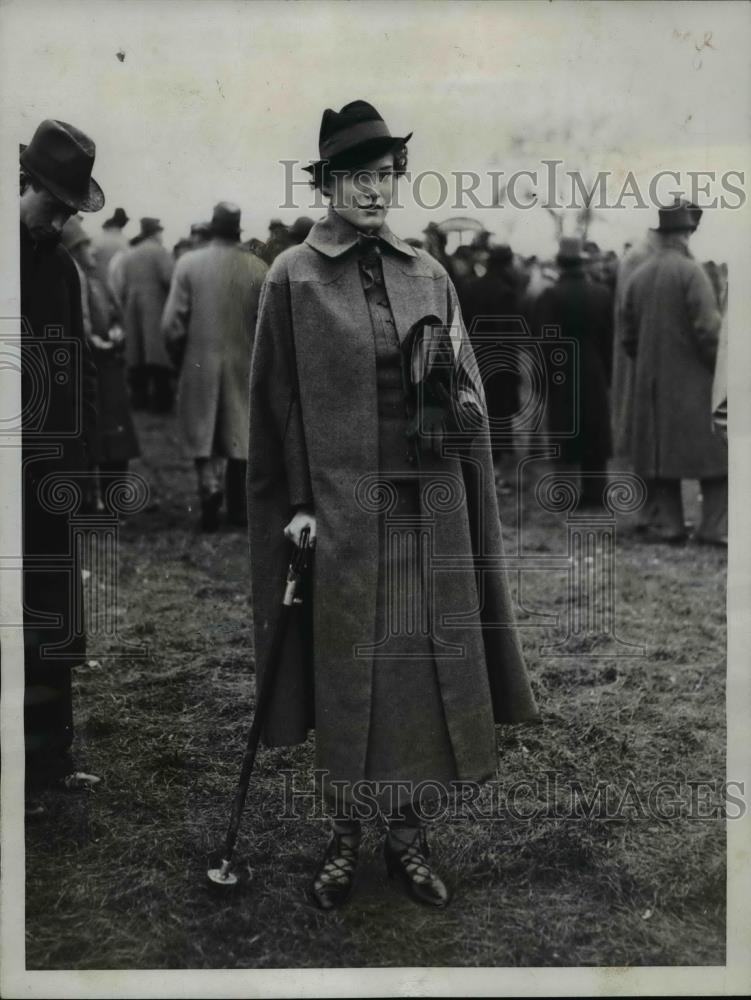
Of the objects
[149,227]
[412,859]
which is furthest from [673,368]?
[412,859]

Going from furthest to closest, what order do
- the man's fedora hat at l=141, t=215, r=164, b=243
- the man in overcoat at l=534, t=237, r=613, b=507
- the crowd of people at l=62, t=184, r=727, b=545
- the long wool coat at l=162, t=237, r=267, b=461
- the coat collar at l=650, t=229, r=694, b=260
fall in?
the man in overcoat at l=534, t=237, r=613, b=507 → the crowd of people at l=62, t=184, r=727, b=545 → the long wool coat at l=162, t=237, r=267, b=461 → the coat collar at l=650, t=229, r=694, b=260 → the man's fedora hat at l=141, t=215, r=164, b=243

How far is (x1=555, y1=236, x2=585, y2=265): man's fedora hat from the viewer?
559 centimetres

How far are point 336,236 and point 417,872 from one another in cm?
187

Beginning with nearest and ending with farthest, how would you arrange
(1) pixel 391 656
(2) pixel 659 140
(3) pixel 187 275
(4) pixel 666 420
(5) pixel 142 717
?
(1) pixel 391 656
(2) pixel 659 140
(5) pixel 142 717
(3) pixel 187 275
(4) pixel 666 420

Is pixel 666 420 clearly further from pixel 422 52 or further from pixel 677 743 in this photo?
pixel 422 52

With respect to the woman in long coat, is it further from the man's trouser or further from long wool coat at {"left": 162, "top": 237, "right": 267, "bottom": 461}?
the man's trouser

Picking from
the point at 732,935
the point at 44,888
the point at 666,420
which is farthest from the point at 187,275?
the point at 732,935

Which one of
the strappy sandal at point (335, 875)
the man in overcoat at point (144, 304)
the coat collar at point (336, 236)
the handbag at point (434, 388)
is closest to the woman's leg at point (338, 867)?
the strappy sandal at point (335, 875)

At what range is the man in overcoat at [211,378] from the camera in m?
6.58

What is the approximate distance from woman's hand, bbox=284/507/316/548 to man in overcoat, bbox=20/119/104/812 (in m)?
0.91

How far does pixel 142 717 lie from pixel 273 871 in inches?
35.6

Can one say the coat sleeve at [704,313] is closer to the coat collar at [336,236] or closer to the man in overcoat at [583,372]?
the man in overcoat at [583,372]

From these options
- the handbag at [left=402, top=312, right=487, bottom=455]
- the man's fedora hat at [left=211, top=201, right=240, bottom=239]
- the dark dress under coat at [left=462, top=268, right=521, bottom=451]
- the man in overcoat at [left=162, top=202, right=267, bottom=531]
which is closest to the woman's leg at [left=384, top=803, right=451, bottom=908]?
the handbag at [left=402, top=312, right=487, bottom=455]

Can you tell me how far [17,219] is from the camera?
3457 millimetres
